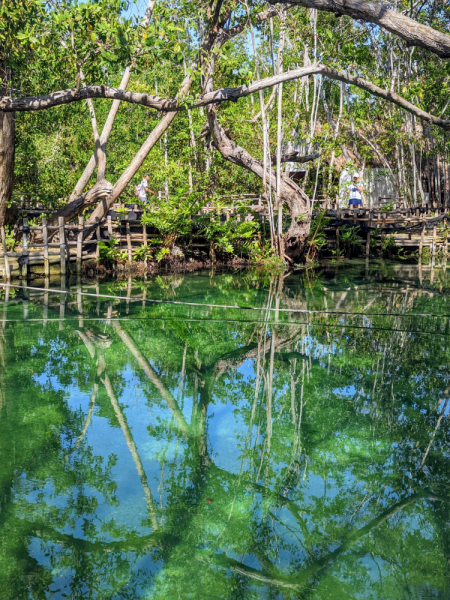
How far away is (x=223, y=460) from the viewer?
445 centimetres

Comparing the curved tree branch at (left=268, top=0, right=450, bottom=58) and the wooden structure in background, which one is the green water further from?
the wooden structure in background

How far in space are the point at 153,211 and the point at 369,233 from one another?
828 centimetres

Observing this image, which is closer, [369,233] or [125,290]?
[125,290]

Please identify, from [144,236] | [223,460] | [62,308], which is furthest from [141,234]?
[223,460]

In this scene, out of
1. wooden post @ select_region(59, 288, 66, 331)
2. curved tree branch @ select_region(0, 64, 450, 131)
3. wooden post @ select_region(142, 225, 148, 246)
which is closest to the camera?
wooden post @ select_region(59, 288, 66, 331)

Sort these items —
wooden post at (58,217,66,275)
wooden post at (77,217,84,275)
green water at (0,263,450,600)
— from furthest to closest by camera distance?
wooden post at (77,217,84,275), wooden post at (58,217,66,275), green water at (0,263,450,600)

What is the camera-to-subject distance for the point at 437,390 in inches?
235

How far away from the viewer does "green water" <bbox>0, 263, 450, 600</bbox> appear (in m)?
3.16

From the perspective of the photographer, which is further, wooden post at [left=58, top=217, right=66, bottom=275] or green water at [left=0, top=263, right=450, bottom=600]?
wooden post at [left=58, top=217, right=66, bottom=275]

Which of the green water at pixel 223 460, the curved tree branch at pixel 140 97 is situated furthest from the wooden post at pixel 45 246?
the green water at pixel 223 460

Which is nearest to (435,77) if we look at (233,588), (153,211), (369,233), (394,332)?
(369,233)

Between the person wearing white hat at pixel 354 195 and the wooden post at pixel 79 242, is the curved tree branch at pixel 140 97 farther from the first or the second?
the person wearing white hat at pixel 354 195

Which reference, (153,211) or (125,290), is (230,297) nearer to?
(125,290)

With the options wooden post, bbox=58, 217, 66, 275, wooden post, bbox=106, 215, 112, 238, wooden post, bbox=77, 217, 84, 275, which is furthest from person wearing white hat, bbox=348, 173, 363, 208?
wooden post, bbox=58, 217, 66, 275
